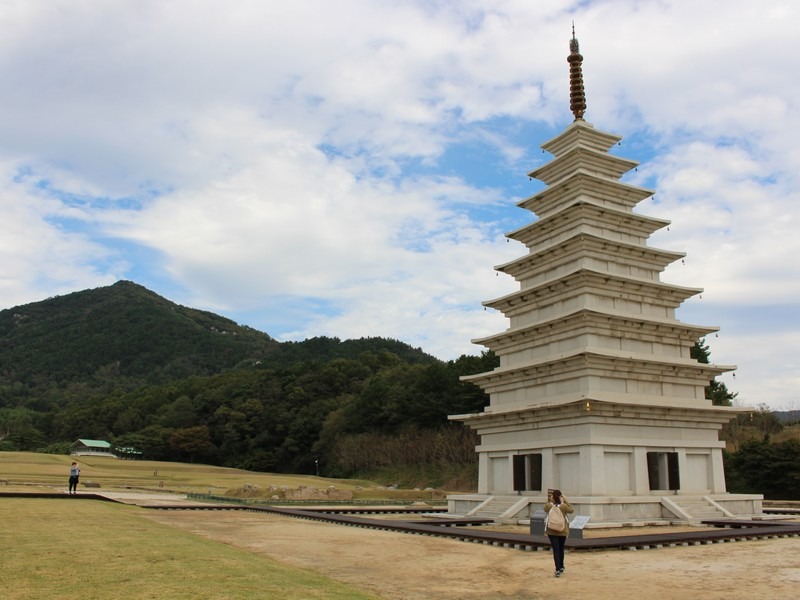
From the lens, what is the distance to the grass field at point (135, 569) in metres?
8.80

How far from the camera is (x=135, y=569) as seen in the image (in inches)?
418

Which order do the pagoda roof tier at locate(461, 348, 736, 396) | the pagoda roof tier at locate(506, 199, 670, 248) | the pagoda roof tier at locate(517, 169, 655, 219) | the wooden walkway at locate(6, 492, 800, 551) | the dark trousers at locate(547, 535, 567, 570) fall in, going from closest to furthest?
1. the dark trousers at locate(547, 535, 567, 570)
2. the wooden walkway at locate(6, 492, 800, 551)
3. the pagoda roof tier at locate(461, 348, 736, 396)
4. the pagoda roof tier at locate(506, 199, 670, 248)
5. the pagoda roof tier at locate(517, 169, 655, 219)

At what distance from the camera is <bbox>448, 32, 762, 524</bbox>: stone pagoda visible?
25.6 metres

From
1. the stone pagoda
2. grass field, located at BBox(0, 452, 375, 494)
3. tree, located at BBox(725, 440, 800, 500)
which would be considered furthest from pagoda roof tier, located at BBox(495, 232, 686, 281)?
grass field, located at BBox(0, 452, 375, 494)

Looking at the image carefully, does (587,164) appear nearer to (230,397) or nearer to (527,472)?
(527,472)

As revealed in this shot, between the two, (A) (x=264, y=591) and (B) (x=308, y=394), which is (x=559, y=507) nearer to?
(A) (x=264, y=591)

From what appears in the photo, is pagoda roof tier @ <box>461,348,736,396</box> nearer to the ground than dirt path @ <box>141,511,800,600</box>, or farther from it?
farther from it

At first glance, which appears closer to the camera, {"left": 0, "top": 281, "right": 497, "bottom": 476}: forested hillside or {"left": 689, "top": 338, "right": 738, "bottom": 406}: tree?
{"left": 689, "top": 338, "right": 738, "bottom": 406}: tree

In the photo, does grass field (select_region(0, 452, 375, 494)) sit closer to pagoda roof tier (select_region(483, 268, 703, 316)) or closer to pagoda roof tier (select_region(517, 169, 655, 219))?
pagoda roof tier (select_region(483, 268, 703, 316))

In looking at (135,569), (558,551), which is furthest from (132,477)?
(558,551)

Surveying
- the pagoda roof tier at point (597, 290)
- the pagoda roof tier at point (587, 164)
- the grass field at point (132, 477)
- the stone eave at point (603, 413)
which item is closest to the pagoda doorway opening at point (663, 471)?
the stone eave at point (603, 413)

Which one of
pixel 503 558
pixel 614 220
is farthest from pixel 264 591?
pixel 614 220

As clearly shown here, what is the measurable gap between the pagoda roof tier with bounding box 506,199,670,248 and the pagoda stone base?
38.4ft

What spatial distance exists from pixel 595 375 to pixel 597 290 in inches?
163
